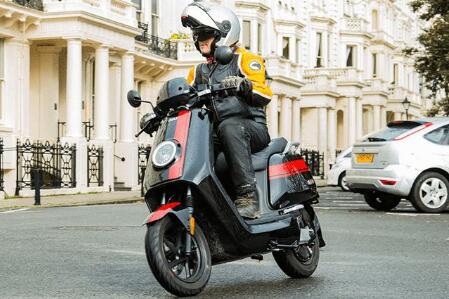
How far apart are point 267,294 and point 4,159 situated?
755 inches

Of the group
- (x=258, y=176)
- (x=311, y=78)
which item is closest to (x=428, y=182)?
(x=258, y=176)

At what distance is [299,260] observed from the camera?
752 centimetres

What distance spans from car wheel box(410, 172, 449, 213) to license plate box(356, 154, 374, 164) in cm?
92

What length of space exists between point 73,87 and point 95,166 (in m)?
2.46

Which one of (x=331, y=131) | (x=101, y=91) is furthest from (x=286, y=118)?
(x=101, y=91)

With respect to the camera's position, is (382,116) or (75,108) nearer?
(75,108)

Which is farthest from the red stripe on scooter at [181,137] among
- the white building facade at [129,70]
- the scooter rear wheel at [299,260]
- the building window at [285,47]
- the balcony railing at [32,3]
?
the building window at [285,47]

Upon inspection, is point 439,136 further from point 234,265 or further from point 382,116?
point 382,116

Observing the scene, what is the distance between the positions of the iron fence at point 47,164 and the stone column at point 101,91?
182cm

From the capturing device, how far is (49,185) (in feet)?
84.5

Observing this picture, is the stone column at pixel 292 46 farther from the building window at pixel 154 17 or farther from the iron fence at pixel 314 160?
the building window at pixel 154 17

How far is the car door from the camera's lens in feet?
54.3

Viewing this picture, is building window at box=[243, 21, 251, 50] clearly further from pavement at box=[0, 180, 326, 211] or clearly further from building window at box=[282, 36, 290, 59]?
pavement at box=[0, 180, 326, 211]

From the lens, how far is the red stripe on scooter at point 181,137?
638cm
